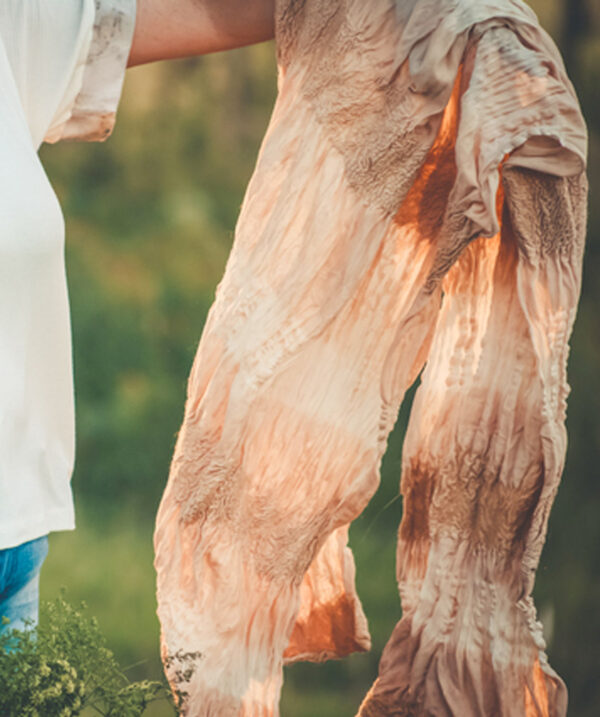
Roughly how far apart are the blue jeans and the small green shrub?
3 centimetres

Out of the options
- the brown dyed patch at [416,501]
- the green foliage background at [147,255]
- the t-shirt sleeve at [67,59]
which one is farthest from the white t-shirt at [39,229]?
the green foliage background at [147,255]

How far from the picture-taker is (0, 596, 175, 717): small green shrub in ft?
1.73

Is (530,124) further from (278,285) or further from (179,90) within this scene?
(179,90)

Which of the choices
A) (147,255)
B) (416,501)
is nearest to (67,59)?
(416,501)

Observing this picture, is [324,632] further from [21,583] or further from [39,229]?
[39,229]

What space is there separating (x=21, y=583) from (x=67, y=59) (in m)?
0.35

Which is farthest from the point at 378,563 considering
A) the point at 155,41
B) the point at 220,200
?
the point at 155,41

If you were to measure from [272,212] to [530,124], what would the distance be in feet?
0.66

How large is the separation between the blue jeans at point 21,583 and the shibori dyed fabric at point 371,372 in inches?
5.0

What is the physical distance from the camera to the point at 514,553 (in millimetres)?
735

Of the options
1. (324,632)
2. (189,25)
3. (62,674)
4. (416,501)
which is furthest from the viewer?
A: (324,632)

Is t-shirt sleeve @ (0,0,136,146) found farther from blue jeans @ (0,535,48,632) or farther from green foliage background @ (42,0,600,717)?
green foliage background @ (42,0,600,717)

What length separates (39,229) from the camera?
1.88ft

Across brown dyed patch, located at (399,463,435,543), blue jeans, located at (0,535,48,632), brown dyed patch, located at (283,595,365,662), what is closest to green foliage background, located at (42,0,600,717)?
brown dyed patch, located at (283,595,365,662)
